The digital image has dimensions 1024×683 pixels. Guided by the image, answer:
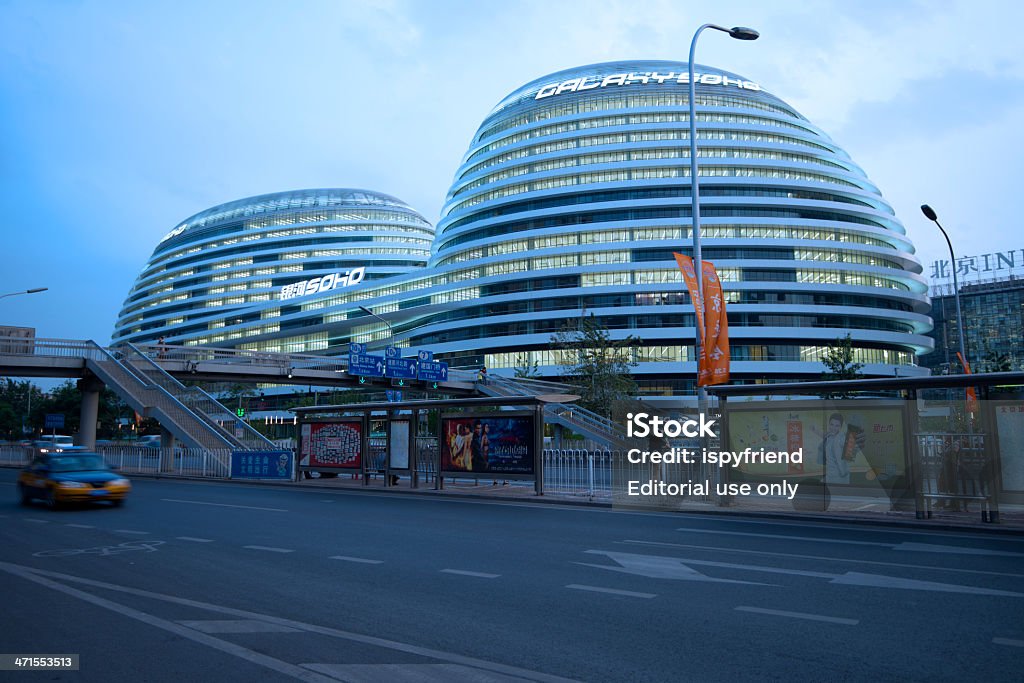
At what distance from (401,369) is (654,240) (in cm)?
4663

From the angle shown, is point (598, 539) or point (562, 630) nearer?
point (562, 630)

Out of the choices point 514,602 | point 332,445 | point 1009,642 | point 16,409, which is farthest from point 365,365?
point 16,409

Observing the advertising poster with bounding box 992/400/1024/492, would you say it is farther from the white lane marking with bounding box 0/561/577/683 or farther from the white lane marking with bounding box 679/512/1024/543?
the white lane marking with bounding box 0/561/577/683

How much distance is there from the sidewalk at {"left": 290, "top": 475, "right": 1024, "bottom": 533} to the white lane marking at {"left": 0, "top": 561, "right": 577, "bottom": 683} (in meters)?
11.0

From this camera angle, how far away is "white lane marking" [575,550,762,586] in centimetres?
884

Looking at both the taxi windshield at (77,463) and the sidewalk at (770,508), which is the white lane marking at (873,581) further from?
the taxi windshield at (77,463)

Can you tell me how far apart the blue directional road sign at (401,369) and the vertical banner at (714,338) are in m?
28.7

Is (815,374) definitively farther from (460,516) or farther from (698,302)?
(460,516)

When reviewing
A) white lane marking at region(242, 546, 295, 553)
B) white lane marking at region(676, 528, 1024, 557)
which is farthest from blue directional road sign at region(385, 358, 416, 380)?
white lane marking at region(676, 528, 1024, 557)

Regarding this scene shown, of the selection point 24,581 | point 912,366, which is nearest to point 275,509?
point 24,581

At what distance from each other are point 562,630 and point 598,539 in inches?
225

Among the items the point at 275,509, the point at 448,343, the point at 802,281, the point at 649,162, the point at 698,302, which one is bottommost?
the point at 275,509

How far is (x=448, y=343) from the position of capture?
300 ft

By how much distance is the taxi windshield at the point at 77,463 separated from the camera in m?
17.2
